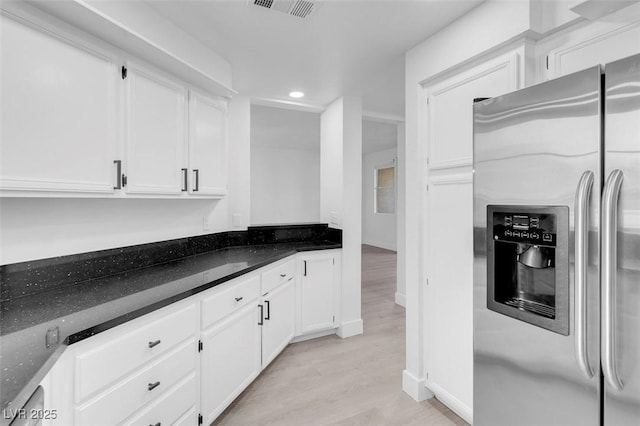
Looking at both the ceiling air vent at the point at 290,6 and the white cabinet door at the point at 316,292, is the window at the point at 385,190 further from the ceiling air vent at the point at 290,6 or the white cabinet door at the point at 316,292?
the ceiling air vent at the point at 290,6

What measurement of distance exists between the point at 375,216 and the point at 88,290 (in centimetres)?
808

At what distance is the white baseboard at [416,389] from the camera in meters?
2.22

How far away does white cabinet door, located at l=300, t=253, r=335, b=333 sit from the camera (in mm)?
3070

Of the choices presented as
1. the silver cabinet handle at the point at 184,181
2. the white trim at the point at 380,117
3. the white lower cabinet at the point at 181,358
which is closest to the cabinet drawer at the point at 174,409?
the white lower cabinet at the point at 181,358

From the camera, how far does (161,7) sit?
1.88 meters

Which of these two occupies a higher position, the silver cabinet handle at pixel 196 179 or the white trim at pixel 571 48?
the white trim at pixel 571 48

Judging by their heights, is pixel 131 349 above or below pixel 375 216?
below

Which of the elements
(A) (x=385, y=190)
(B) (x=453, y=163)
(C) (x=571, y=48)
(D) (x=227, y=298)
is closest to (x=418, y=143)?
(B) (x=453, y=163)

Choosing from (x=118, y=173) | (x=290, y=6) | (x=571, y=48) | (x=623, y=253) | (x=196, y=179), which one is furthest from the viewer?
(x=196, y=179)

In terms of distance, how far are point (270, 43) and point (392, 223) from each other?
6776mm

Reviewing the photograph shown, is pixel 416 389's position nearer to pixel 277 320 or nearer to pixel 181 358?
pixel 277 320

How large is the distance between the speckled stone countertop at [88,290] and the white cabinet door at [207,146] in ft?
1.70

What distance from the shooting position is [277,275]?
8.67 ft

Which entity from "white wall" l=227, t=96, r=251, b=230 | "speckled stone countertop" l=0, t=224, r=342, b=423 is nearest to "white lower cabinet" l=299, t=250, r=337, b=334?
"speckled stone countertop" l=0, t=224, r=342, b=423
